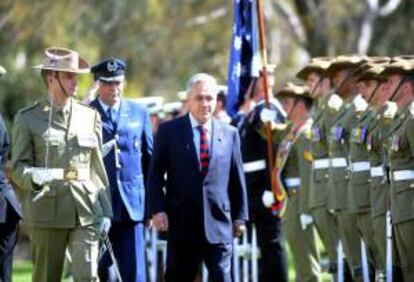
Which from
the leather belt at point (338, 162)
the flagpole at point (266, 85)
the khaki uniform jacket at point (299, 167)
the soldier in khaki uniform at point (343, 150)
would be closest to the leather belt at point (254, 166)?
the flagpole at point (266, 85)

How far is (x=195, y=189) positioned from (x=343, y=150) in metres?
2.74

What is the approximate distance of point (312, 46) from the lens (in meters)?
29.3

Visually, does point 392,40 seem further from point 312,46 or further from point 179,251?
point 179,251

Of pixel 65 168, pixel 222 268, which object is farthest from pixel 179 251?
pixel 65 168

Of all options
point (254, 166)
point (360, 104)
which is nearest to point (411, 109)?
point (360, 104)

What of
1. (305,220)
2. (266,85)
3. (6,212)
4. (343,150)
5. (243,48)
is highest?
(243,48)

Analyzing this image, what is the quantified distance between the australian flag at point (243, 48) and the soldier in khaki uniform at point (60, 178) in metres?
3.64

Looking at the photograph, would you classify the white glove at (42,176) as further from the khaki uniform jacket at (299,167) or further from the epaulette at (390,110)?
the khaki uniform jacket at (299,167)

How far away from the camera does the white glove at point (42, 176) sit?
39.3 feet

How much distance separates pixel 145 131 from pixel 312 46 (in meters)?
16.0

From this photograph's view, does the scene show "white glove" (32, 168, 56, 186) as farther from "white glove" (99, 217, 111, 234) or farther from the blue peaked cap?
the blue peaked cap

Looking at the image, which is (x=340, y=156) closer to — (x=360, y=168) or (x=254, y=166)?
(x=360, y=168)

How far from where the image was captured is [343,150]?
1430 cm

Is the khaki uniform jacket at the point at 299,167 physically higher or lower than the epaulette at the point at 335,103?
lower
